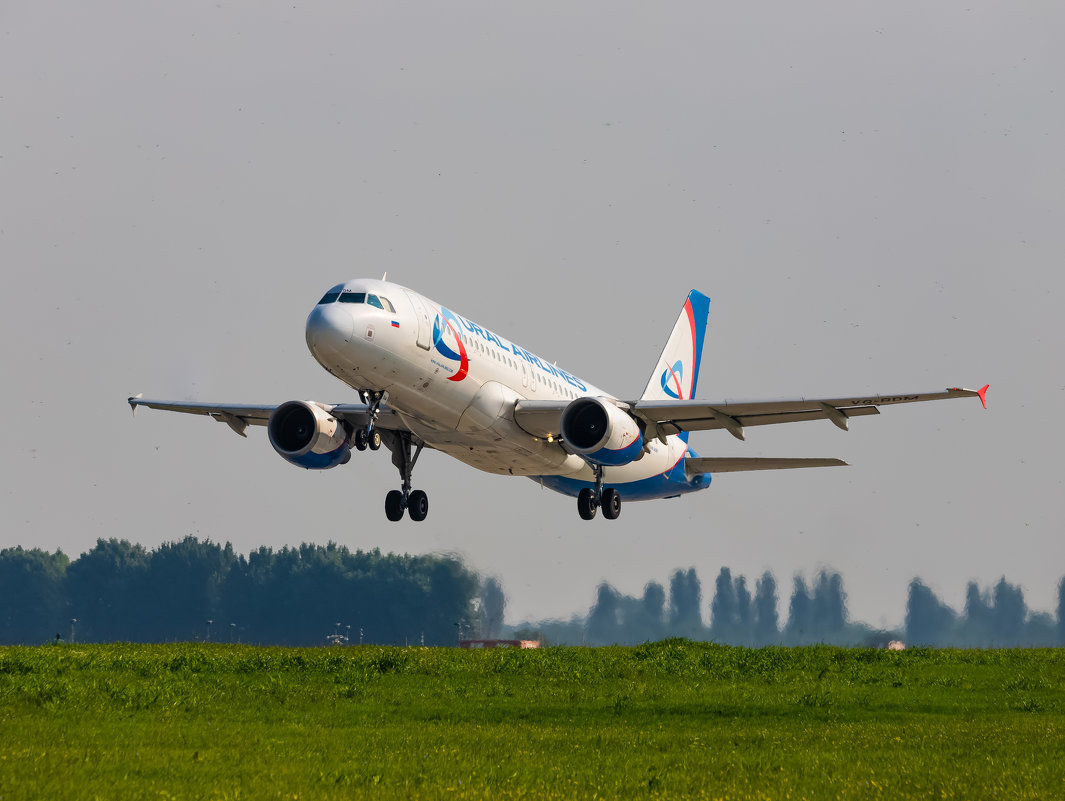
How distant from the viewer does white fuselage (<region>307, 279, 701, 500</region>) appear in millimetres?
32625

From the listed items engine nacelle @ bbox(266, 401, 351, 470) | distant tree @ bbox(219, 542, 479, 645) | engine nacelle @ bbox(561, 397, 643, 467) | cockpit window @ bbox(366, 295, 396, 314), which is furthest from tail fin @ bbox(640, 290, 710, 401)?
distant tree @ bbox(219, 542, 479, 645)

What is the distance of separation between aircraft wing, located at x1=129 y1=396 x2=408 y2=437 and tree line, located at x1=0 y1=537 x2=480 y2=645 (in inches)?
1453

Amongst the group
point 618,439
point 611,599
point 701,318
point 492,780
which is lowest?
point 492,780

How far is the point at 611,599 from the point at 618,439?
25.0 metres

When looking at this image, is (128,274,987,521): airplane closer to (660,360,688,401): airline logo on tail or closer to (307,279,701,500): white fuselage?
(307,279,701,500): white fuselage

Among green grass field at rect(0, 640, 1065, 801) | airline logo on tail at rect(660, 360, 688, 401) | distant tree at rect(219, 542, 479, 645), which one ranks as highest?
airline logo on tail at rect(660, 360, 688, 401)

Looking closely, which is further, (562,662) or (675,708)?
(562,662)

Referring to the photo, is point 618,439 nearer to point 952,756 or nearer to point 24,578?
point 952,756

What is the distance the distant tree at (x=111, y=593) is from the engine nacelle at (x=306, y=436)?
53.9m

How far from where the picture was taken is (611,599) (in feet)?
204

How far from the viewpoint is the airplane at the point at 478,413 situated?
33.3 m

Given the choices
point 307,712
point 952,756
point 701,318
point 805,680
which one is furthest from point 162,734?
point 701,318

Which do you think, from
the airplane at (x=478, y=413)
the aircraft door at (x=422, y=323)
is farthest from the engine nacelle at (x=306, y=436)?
the aircraft door at (x=422, y=323)

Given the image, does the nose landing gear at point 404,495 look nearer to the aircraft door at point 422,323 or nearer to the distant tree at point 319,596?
the aircraft door at point 422,323
